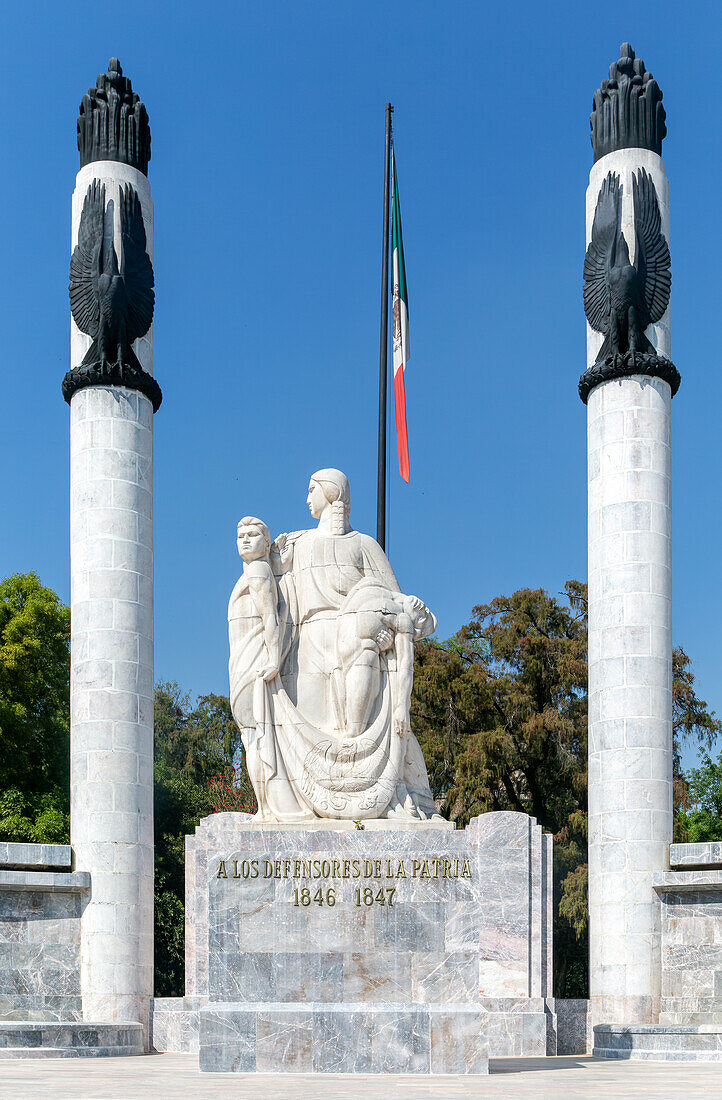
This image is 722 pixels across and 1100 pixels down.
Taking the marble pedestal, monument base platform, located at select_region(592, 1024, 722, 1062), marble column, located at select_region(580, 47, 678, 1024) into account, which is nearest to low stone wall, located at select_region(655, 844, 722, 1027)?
marble column, located at select_region(580, 47, 678, 1024)

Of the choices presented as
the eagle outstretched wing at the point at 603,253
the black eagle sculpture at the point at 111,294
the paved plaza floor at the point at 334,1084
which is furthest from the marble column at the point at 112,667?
the eagle outstretched wing at the point at 603,253

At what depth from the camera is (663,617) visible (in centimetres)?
2092

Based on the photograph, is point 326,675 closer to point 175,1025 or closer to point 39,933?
point 175,1025

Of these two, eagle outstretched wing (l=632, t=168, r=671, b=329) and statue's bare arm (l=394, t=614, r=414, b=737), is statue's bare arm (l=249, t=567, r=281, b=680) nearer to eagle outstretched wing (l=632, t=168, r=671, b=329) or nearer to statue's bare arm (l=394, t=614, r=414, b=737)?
statue's bare arm (l=394, t=614, r=414, b=737)

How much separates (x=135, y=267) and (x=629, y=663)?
854 centimetres

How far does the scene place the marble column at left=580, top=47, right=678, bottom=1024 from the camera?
20.1 m

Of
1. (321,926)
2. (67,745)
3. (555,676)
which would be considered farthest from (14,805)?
(321,926)

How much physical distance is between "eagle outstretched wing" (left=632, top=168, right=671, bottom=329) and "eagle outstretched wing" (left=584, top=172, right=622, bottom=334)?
0.94ft

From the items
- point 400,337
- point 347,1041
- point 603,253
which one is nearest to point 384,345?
point 400,337

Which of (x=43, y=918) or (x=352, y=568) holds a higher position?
(x=352, y=568)

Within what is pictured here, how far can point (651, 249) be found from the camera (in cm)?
2148

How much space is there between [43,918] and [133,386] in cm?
700

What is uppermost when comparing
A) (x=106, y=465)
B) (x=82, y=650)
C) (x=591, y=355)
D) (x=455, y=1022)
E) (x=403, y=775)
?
(x=591, y=355)

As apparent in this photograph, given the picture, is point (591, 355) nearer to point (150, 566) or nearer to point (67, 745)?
point (150, 566)
